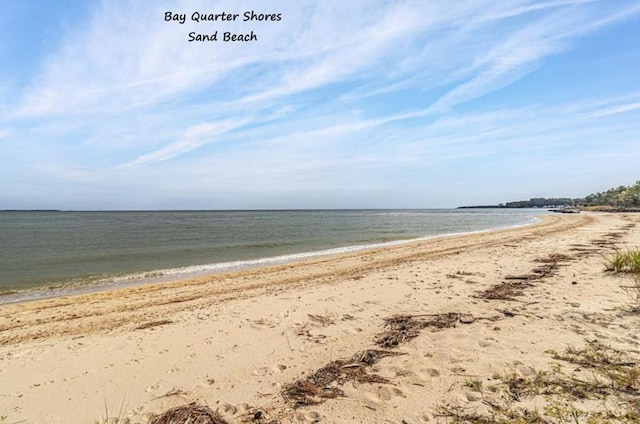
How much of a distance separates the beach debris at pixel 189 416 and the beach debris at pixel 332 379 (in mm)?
791

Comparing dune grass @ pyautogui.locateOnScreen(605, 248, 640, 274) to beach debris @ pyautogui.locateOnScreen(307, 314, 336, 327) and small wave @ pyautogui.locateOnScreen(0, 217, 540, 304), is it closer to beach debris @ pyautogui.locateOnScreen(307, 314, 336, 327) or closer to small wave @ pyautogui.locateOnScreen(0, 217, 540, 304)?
beach debris @ pyautogui.locateOnScreen(307, 314, 336, 327)

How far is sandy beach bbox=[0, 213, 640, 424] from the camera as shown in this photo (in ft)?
12.1

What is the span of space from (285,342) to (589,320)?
197 inches

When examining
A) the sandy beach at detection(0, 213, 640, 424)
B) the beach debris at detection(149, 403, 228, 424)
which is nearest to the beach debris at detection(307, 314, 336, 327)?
the sandy beach at detection(0, 213, 640, 424)

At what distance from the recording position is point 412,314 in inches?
257

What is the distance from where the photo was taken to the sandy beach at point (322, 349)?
370cm

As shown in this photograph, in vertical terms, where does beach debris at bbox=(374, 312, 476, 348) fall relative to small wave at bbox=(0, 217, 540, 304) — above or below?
above

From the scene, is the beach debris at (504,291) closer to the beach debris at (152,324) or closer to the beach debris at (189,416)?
the beach debris at (189,416)

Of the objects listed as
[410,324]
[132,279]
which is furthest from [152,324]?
[132,279]

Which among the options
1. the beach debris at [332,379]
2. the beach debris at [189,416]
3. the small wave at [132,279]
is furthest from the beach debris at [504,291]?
the small wave at [132,279]

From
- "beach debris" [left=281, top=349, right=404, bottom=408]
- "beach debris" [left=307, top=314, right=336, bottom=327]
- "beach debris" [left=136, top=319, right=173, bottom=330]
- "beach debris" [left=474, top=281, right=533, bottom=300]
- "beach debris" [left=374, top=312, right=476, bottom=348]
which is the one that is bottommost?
"beach debris" [left=136, top=319, right=173, bottom=330]

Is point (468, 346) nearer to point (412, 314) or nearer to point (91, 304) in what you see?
point (412, 314)

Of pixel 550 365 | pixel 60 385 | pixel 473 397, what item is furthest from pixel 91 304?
pixel 550 365

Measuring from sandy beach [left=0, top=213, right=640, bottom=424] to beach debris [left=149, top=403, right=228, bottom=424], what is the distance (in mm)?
128
